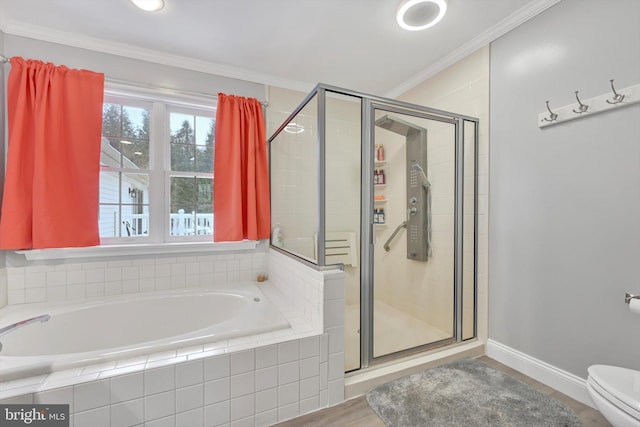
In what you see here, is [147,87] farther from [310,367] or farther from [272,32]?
[310,367]

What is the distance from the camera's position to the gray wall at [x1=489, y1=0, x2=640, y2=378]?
4.41ft

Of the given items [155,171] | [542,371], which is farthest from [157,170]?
[542,371]

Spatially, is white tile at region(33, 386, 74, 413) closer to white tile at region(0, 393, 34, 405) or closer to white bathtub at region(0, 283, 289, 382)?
white tile at region(0, 393, 34, 405)

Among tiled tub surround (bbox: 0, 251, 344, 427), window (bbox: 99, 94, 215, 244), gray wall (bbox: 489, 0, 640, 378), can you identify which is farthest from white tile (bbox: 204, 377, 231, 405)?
gray wall (bbox: 489, 0, 640, 378)

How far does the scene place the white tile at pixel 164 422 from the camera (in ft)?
3.80

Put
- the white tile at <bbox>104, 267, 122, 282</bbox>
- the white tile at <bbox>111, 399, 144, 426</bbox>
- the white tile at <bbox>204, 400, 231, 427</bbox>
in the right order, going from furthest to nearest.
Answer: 1. the white tile at <bbox>104, 267, 122, 282</bbox>
2. the white tile at <bbox>204, 400, 231, 427</bbox>
3. the white tile at <bbox>111, 399, 144, 426</bbox>

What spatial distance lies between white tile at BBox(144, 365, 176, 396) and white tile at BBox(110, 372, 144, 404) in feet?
0.07

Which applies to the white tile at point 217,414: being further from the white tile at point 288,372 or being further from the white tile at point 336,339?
→ the white tile at point 336,339

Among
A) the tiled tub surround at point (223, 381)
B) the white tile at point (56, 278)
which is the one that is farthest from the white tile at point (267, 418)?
the white tile at point (56, 278)

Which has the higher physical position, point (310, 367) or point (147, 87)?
point (147, 87)

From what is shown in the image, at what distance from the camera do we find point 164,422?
1.18m

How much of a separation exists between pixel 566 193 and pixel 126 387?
8.04 ft

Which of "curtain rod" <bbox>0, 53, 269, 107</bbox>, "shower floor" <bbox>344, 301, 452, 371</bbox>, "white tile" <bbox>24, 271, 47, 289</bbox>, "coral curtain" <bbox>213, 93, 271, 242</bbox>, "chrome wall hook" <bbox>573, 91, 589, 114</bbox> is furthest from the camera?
"coral curtain" <bbox>213, 93, 271, 242</bbox>

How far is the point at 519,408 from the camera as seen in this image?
142 centimetres
